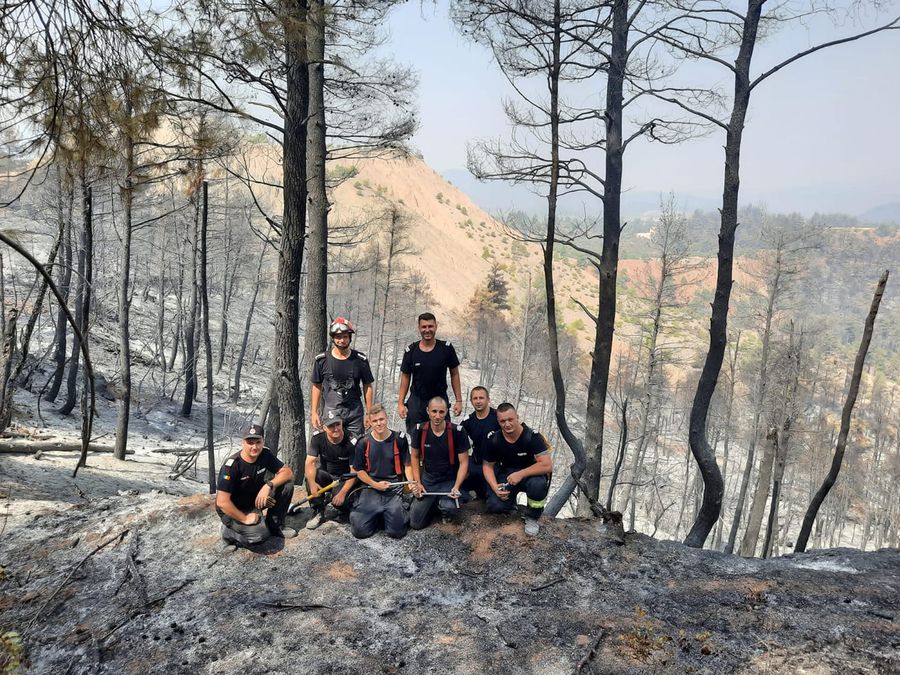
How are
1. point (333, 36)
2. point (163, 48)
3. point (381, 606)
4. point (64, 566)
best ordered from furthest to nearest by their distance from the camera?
point (333, 36), point (64, 566), point (381, 606), point (163, 48)

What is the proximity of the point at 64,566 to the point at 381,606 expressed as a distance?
9.44 ft

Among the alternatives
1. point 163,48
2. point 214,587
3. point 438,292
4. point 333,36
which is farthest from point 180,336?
point 438,292

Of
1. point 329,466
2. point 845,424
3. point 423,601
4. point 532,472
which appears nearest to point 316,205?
point 329,466

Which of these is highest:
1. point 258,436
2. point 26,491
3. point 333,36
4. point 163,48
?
point 333,36

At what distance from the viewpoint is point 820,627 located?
377 centimetres

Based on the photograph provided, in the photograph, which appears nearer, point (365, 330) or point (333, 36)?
point (333, 36)

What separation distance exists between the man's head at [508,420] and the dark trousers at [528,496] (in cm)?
44

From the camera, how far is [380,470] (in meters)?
5.63

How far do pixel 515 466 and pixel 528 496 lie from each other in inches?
12.8

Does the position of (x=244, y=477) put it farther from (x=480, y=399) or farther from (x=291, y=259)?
(x=291, y=259)

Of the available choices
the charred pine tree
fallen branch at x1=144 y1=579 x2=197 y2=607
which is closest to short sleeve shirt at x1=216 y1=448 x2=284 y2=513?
fallen branch at x1=144 y1=579 x2=197 y2=607

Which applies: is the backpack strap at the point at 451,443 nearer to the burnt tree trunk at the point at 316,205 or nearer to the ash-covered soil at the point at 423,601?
the ash-covered soil at the point at 423,601

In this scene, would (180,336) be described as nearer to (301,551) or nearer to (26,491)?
(26,491)

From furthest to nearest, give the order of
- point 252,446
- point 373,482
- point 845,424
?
point 845,424, point 373,482, point 252,446
